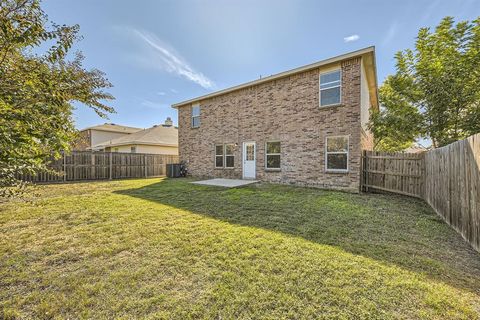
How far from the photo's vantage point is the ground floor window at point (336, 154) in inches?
347

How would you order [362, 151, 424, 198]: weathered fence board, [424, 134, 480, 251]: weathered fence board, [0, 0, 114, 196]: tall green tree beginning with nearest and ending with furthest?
1. [0, 0, 114, 196]: tall green tree
2. [424, 134, 480, 251]: weathered fence board
3. [362, 151, 424, 198]: weathered fence board

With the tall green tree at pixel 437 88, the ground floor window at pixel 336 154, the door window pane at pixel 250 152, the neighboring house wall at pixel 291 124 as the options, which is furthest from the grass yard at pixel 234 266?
the door window pane at pixel 250 152

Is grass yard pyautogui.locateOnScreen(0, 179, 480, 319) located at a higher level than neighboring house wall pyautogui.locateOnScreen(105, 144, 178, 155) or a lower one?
lower

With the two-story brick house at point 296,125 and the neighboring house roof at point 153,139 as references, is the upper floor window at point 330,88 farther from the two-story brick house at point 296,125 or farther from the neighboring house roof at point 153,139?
the neighboring house roof at point 153,139

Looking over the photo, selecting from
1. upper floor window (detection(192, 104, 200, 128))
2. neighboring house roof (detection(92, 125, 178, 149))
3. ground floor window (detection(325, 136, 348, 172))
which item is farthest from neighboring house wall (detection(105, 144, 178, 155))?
ground floor window (detection(325, 136, 348, 172))

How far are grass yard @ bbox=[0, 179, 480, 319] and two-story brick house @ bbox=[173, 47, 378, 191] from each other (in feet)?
13.3

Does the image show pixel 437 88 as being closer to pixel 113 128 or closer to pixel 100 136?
pixel 100 136

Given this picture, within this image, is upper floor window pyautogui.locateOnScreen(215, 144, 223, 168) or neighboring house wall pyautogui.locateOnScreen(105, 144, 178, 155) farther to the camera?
neighboring house wall pyautogui.locateOnScreen(105, 144, 178, 155)

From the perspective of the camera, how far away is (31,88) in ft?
7.17

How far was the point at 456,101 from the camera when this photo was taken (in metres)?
8.57

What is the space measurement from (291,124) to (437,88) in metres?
6.13

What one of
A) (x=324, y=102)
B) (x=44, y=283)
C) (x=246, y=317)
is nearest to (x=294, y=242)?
(x=246, y=317)

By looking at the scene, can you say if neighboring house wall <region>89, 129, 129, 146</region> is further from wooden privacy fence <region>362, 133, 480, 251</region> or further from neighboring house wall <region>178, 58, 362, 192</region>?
wooden privacy fence <region>362, 133, 480, 251</region>

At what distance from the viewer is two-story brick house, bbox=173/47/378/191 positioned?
8664 millimetres
